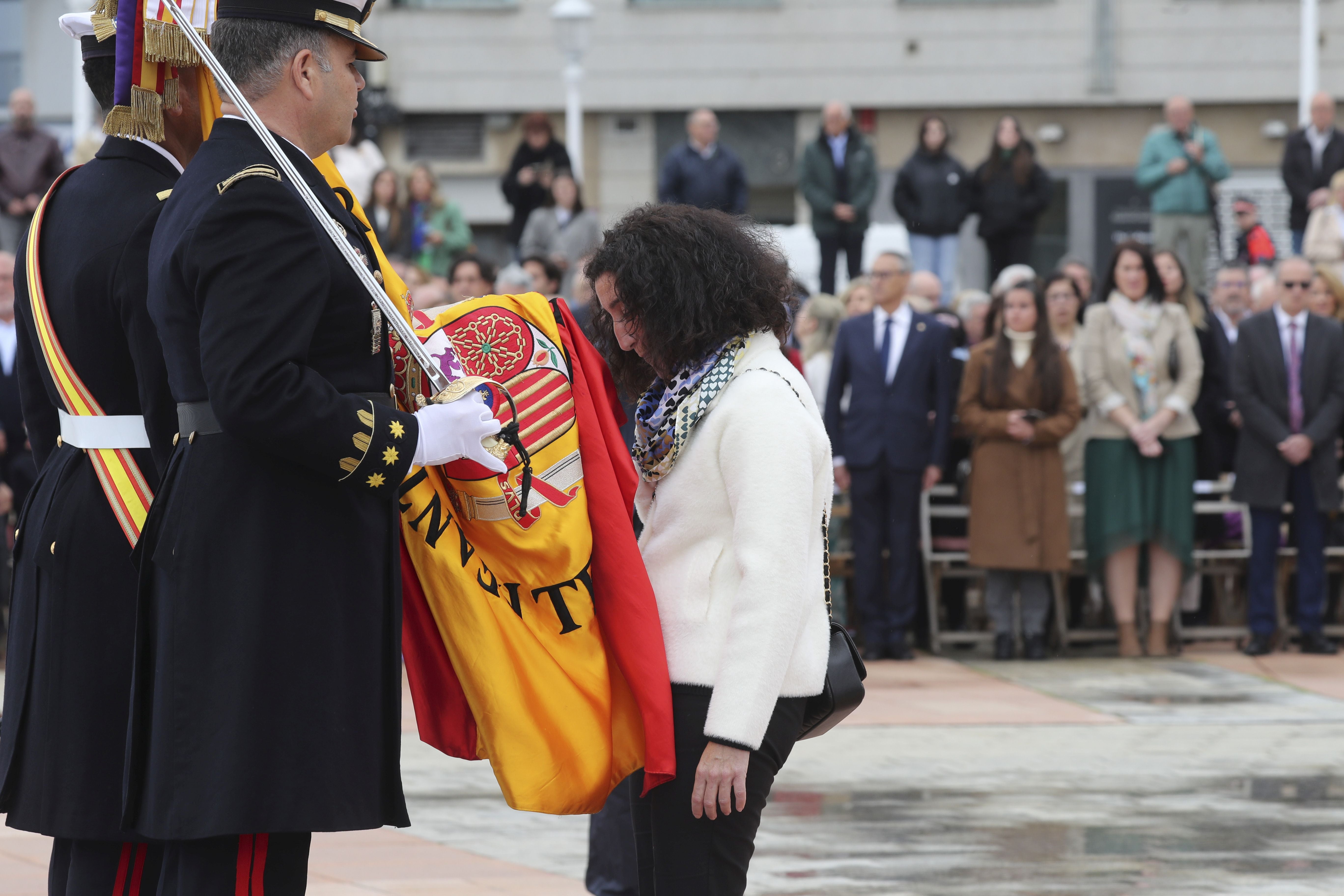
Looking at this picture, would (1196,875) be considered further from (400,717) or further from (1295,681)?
(1295,681)

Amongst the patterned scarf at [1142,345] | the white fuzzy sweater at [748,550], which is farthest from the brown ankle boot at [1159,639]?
the white fuzzy sweater at [748,550]

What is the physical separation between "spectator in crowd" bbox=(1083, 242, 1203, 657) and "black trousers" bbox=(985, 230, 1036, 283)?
15.9 feet

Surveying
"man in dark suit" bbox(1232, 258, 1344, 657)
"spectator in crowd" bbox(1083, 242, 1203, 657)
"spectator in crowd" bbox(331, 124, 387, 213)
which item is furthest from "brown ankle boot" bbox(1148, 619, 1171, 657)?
"spectator in crowd" bbox(331, 124, 387, 213)

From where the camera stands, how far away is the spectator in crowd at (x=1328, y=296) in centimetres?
1138

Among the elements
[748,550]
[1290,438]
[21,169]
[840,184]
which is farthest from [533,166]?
[748,550]

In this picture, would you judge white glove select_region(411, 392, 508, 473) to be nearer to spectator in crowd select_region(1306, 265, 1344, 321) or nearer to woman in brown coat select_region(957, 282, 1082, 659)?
woman in brown coat select_region(957, 282, 1082, 659)

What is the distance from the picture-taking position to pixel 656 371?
3703 millimetres

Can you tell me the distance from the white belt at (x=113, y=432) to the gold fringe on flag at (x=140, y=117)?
0.52m

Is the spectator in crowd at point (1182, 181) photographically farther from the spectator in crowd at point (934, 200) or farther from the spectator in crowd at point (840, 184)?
the spectator in crowd at point (840, 184)

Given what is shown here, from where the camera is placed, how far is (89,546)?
359cm

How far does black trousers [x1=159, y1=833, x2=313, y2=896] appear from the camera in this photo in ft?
10.3

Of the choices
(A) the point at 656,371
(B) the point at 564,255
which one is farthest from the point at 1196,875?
(B) the point at 564,255

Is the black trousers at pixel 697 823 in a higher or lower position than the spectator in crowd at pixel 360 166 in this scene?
lower

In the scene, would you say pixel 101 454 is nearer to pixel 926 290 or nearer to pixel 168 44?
pixel 168 44
